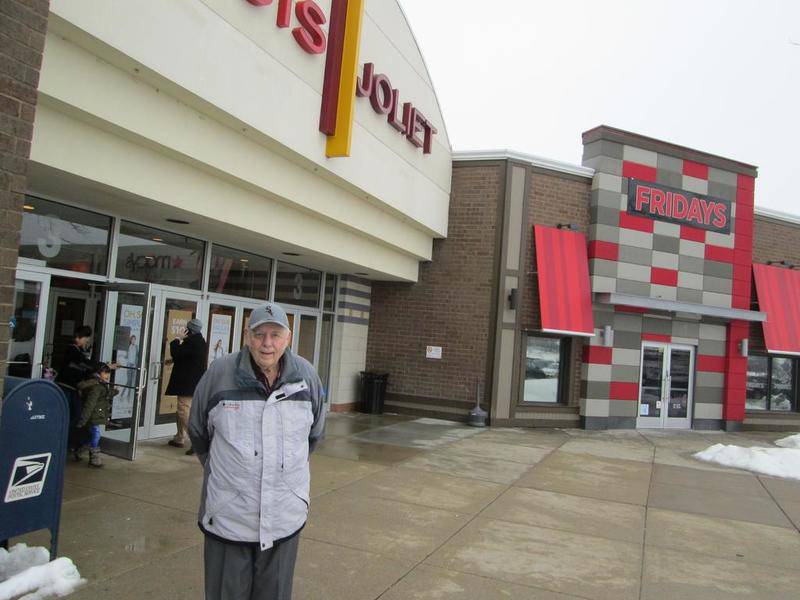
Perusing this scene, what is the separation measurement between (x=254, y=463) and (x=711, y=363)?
591 inches

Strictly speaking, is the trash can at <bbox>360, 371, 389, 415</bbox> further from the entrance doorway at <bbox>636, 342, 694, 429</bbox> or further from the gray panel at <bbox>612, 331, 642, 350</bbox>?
the entrance doorway at <bbox>636, 342, 694, 429</bbox>

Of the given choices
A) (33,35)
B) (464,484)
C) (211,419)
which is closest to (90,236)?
(33,35)

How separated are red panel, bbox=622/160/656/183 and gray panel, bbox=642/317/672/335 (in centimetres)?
325

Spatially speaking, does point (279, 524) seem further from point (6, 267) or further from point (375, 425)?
point (375, 425)

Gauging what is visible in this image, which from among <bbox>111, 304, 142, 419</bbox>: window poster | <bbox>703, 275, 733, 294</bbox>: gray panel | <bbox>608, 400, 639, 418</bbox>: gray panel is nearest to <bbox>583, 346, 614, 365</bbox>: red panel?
<bbox>608, 400, 639, 418</bbox>: gray panel

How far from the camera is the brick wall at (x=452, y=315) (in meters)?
13.7

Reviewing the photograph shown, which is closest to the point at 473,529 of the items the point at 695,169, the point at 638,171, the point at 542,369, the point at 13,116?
the point at 13,116

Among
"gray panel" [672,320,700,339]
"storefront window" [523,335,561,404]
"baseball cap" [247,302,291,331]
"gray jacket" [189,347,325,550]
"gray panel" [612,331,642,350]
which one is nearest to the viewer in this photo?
"gray jacket" [189,347,325,550]

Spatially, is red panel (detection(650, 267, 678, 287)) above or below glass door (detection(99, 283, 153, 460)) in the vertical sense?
above

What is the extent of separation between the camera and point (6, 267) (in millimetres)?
3395

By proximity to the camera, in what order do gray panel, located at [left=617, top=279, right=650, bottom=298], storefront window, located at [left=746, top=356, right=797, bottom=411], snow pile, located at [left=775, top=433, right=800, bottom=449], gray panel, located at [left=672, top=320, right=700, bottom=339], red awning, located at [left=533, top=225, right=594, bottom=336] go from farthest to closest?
storefront window, located at [left=746, top=356, right=797, bottom=411], gray panel, located at [left=672, top=320, right=700, bottom=339], gray panel, located at [left=617, top=279, right=650, bottom=298], red awning, located at [left=533, top=225, right=594, bottom=336], snow pile, located at [left=775, top=433, right=800, bottom=449]

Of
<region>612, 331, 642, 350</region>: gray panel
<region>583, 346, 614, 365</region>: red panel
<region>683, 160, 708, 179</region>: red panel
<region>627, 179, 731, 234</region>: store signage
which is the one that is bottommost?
<region>583, 346, 614, 365</region>: red panel

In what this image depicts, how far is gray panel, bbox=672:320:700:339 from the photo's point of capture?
1496 cm

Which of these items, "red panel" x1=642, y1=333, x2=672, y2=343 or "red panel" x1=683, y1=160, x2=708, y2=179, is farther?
"red panel" x1=683, y1=160, x2=708, y2=179
